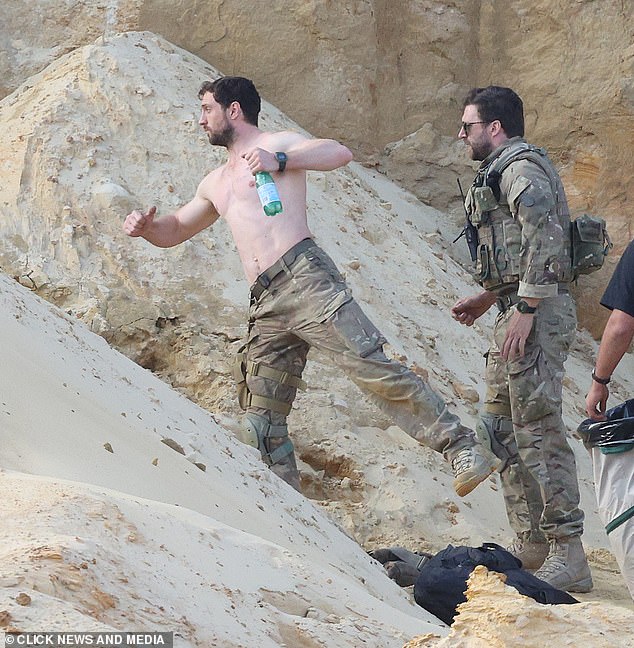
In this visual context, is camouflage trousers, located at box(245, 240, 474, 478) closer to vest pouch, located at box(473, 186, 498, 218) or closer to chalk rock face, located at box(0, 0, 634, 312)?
vest pouch, located at box(473, 186, 498, 218)

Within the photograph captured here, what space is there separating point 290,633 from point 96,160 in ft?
16.8

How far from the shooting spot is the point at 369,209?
8391 mm

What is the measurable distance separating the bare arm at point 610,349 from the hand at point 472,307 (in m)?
A: 1.59

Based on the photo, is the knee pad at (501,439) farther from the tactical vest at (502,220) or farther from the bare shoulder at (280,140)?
the bare shoulder at (280,140)

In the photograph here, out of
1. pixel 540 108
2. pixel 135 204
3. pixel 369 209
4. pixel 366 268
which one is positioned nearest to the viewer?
pixel 135 204

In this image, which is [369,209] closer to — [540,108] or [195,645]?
[540,108]

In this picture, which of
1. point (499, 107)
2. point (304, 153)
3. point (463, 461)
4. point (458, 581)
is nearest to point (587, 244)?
point (499, 107)

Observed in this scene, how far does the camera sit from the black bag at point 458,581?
4.36 meters

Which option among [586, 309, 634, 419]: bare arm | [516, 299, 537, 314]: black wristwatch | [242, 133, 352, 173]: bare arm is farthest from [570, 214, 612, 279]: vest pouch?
[586, 309, 634, 419]: bare arm

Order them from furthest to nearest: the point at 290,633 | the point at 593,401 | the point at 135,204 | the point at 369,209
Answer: the point at 369,209
the point at 135,204
the point at 593,401
the point at 290,633

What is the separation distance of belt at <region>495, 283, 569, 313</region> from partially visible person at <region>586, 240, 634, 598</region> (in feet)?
4.58

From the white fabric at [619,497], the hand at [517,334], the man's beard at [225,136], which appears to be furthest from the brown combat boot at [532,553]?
the man's beard at [225,136]

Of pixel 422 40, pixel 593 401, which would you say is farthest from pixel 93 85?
pixel 593 401

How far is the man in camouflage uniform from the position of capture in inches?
195
